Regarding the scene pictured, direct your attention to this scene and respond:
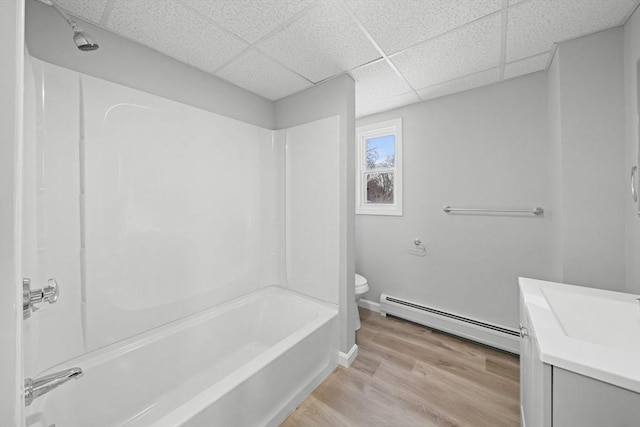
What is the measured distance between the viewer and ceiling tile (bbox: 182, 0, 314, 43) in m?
1.22

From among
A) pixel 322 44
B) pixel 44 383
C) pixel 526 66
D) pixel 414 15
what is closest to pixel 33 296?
pixel 44 383

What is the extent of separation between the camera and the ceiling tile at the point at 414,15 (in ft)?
4.02

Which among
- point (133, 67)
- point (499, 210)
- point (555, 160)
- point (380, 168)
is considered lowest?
point (499, 210)

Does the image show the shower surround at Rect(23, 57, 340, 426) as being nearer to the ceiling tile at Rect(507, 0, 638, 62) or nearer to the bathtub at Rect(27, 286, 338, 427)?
the bathtub at Rect(27, 286, 338, 427)

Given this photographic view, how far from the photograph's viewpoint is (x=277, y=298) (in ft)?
7.19

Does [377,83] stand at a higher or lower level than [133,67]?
higher

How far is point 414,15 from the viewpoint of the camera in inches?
51.3

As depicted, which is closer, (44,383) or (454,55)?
(44,383)

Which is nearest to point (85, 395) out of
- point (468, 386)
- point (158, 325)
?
point (158, 325)

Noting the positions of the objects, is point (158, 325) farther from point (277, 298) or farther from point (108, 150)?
point (108, 150)

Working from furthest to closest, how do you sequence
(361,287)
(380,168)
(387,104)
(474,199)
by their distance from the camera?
(380,168)
(387,104)
(361,287)
(474,199)

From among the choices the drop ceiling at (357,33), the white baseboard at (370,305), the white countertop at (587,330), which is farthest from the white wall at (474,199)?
the white countertop at (587,330)

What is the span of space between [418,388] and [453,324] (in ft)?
2.72

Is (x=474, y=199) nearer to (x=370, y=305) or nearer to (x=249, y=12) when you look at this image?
(x=370, y=305)
